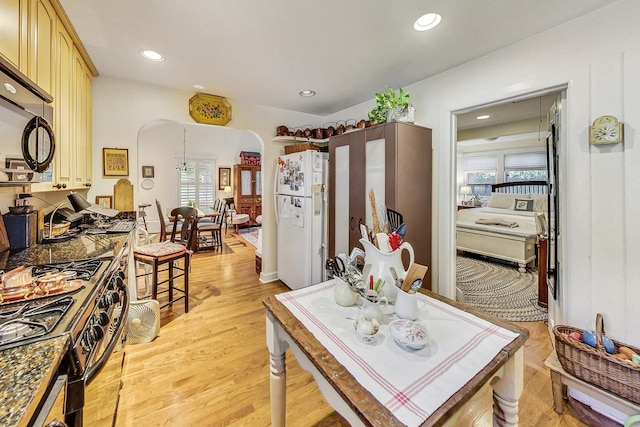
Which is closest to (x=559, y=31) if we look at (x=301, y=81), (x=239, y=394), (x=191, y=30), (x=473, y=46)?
(x=473, y=46)

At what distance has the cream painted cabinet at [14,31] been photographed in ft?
3.43

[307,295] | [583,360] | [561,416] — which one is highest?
[307,295]

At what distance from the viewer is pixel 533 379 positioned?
1.80 m

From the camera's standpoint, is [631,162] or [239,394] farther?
[239,394]

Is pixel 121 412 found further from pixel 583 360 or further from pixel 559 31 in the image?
pixel 559 31

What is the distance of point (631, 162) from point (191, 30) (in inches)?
111

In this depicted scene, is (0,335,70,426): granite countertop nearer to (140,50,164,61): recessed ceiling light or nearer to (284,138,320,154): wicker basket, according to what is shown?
(140,50,164,61): recessed ceiling light

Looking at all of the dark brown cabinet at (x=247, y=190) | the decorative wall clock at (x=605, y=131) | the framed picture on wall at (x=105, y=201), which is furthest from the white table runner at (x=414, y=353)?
the dark brown cabinet at (x=247, y=190)

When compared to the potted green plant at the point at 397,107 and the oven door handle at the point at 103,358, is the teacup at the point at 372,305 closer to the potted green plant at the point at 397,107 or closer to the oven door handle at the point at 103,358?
the oven door handle at the point at 103,358

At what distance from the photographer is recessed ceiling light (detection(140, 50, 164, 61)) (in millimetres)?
2043

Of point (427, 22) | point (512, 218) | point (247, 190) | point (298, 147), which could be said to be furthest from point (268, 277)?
point (247, 190)

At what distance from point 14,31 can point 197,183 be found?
6.73m

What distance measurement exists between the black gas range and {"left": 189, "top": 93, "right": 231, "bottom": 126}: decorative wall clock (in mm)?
2085

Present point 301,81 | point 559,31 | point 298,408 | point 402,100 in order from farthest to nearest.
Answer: point 301,81, point 402,100, point 559,31, point 298,408
